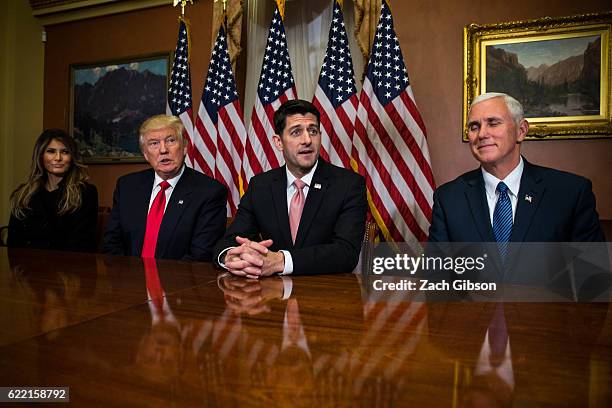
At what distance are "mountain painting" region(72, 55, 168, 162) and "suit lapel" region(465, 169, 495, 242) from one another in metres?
4.41

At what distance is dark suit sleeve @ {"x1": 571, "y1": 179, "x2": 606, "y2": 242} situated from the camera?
85.1 inches

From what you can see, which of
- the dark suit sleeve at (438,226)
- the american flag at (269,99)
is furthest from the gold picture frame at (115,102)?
the dark suit sleeve at (438,226)

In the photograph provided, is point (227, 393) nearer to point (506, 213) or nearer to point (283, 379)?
point (283, 379)

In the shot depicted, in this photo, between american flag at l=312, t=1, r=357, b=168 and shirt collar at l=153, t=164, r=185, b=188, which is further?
american flag at l=312, t=1, r=357, b=168

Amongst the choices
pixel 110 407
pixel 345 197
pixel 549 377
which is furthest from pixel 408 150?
pixel 110 407

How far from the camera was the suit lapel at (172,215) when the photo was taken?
2.84 metres

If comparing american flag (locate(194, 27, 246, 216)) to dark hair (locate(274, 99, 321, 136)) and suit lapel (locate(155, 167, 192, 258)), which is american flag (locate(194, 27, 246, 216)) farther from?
dark hair (locate(274, 99, 321, 136))

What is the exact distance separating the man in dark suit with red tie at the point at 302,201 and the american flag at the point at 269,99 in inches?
59.0

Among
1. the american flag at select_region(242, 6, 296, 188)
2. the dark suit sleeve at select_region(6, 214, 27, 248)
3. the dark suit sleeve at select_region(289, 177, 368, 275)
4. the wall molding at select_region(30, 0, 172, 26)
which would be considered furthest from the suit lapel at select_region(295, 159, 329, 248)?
the wall molding at select_region(30, 0, 172, 26)

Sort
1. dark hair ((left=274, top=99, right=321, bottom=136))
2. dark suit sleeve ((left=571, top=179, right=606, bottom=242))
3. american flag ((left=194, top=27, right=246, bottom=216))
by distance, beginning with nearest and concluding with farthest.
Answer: dark suit sleeve ((left=571, top=179, right=606, bottom=242))
dark hair ((left=274, top=99, right=321, bottom=136))
american flag ((left=194, top=27, right=246, bottom=216))

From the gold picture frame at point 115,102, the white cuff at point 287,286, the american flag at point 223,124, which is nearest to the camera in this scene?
the white cuff at point 287,286

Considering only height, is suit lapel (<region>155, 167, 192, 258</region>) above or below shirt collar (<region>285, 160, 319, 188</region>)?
below

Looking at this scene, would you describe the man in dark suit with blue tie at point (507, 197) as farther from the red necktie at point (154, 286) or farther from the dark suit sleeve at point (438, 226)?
the red necktie at point (154, 286)

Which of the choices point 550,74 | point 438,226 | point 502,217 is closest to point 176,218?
point 438,226
